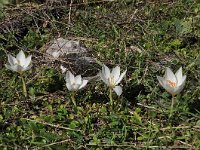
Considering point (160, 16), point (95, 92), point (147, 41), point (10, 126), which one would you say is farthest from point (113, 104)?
point (160, 16)

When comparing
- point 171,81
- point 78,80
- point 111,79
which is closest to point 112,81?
point 111,79

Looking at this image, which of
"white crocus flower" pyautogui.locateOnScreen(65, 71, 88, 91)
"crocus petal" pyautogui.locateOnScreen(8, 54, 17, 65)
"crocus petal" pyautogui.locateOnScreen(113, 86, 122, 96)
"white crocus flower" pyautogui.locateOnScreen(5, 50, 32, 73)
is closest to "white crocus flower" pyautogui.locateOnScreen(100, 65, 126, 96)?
"crocus petal" pyautogui.locateOnScreen(113, 86, 122, 96)

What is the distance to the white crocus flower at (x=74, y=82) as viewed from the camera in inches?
116

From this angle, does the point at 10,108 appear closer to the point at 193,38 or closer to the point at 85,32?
the point at 85,32

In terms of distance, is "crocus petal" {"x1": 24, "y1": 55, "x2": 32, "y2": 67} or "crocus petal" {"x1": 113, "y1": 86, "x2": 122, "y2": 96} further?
Answer: "crocus petal" {"x1": 24, "y1": 55, "x2": 32, "y2": 67}

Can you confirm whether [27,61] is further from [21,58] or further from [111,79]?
[111,79]

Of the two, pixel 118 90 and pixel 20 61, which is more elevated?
pixel 20 61

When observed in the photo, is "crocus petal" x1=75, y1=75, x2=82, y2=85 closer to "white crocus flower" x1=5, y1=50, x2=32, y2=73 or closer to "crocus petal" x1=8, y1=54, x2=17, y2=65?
"white crocus flower" x1=5, y1=50, x2=32, y2=73

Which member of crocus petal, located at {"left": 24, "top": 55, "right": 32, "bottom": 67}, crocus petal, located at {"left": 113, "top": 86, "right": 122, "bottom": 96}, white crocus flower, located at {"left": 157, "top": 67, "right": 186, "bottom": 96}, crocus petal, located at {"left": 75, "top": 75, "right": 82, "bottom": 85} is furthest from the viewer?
crocus petal, located at {"left": 24, "top": 55, "right": 32, "bottom": 67}

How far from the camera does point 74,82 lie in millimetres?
3006

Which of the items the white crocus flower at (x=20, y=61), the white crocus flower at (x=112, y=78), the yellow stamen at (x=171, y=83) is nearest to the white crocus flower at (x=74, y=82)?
the white crocus flower at (x=112, y=78)

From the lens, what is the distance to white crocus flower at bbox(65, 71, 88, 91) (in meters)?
2.94

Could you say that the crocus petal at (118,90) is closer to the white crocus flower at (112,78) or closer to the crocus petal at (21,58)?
the white crocus flower at (112,78)

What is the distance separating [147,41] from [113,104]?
33.4 inches
